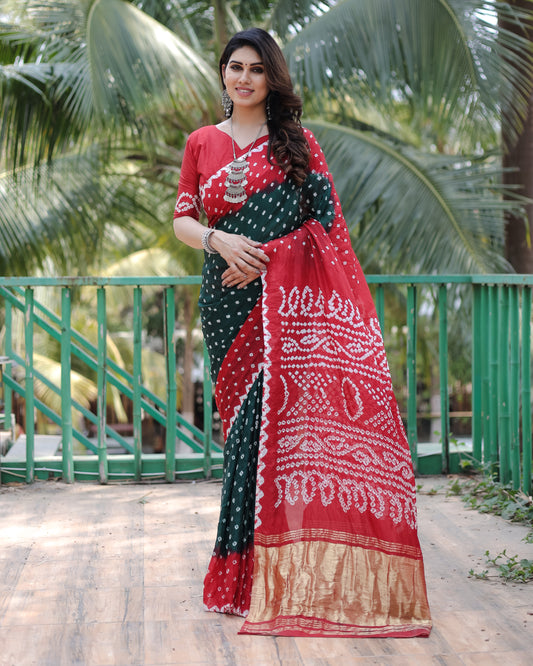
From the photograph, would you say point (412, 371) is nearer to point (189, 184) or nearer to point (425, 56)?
point (189, 184)

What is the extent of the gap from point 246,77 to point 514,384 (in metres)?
1.92

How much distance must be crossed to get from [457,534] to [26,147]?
4937 mm

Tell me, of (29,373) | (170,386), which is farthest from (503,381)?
(29,373)

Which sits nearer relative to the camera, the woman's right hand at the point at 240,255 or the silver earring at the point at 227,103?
the woman's right hand at the point at 240,255

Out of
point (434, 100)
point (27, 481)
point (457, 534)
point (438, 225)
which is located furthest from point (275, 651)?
point (434, 100)

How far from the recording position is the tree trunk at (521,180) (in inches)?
235

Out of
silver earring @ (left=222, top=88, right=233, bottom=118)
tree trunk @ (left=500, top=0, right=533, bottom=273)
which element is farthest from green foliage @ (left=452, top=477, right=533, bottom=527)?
tree trunk @ (left=500, top=0, right=533, bottom=273)

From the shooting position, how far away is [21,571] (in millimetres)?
2693

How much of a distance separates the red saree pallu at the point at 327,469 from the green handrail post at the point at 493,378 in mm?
1553

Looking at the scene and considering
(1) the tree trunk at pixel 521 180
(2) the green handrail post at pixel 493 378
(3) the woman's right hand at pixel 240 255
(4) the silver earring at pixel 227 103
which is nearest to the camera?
(3) the woman's right hand at pixel 240 255

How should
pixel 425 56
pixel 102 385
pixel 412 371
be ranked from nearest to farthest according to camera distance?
pixel 102 385 → pixel 412 371 → pixel 425 56

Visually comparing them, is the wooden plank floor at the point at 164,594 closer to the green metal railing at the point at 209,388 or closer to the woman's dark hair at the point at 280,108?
the green metal railing at the point at 209,388

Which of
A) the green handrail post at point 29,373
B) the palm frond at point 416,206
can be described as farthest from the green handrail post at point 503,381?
the green handrail post at point 29,373

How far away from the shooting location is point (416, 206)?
607 centimetres
